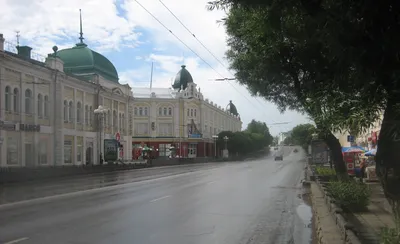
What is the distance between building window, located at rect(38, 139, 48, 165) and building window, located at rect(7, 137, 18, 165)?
375 centimetres

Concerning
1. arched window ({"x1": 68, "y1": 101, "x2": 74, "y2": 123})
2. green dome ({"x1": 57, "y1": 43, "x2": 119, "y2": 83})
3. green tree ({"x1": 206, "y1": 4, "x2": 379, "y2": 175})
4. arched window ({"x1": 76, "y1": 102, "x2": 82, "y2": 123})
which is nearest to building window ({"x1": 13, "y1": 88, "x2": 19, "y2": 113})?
arched window ({"x1": 68, "y1": 101, "x2": 74, "y2": 123})

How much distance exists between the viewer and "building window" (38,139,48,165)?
42906 millimetres

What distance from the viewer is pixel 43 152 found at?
4347cm

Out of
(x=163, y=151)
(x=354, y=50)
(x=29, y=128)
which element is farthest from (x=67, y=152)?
(x=354, y=50)

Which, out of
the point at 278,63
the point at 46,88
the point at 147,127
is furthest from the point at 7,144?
the point at 147,127

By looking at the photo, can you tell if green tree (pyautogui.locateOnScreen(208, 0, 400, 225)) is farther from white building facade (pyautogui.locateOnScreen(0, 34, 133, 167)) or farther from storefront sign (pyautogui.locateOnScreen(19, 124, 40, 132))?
storefront sign (pyautogui.locateOnScreen(19, 124, 40, 132))

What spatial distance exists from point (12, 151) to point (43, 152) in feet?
16.3

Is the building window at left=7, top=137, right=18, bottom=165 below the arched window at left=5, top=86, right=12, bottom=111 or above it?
below

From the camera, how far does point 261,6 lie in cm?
448

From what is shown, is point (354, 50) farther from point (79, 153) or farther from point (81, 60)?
point (81, 60)

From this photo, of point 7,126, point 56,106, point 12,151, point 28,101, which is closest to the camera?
point 7,126

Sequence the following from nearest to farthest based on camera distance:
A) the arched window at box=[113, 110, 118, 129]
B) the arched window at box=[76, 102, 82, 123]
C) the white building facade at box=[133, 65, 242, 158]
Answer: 1. the arched window at box=[76, 102, 82, 123]
2. the arched window at box=[113, 110, 118, 129]
3. the white building facade at box=[133, 65, 242, 158]

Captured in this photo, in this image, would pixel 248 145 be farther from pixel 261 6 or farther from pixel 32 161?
pixel 261 6

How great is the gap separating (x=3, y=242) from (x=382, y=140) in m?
7.39
